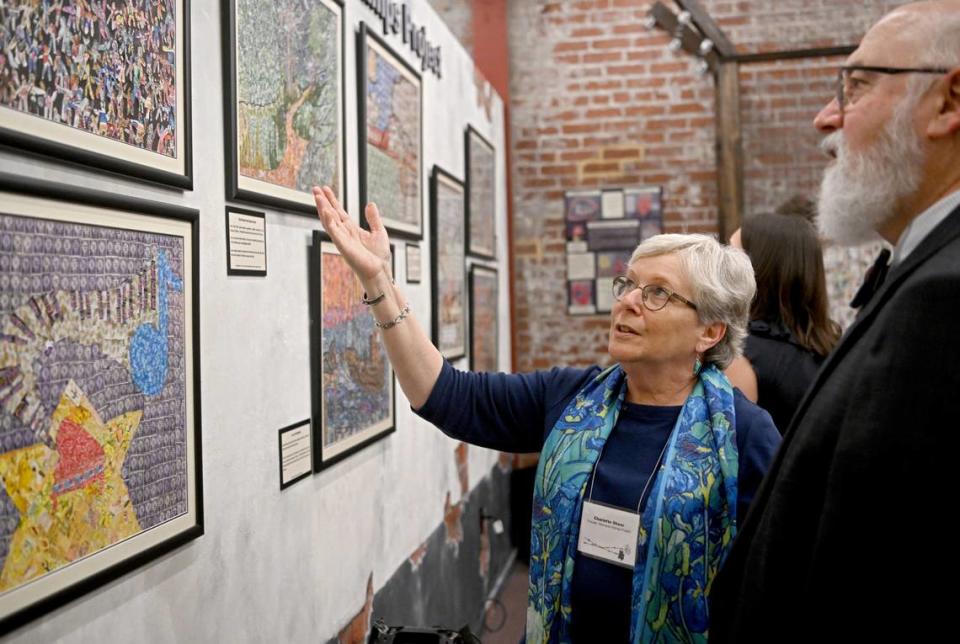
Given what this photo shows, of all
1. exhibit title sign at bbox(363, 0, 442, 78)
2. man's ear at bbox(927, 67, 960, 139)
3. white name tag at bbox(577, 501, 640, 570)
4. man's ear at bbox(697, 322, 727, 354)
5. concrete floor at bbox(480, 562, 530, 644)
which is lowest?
concrete floor at bbox(480, 562, 530, 644)

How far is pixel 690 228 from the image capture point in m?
5.48

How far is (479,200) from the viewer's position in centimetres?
451

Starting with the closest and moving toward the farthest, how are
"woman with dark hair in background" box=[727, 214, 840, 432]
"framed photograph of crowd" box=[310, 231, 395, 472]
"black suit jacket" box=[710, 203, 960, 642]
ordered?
"black suit jacket" box=[710, 203, 960, 642] → "framed photograph of crowd" box=[310, 231, 395, 472] → "woman with dark hair in background" box=[727, 214, 840, 432]

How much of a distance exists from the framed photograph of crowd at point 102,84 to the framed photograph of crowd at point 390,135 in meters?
1.05

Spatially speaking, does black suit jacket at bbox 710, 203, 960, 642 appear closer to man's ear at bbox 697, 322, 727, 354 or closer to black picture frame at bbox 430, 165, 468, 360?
man's ear at bbox 697, 322, 727, 354

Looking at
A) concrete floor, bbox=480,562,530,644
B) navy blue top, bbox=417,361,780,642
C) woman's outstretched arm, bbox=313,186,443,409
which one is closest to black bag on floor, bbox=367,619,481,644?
navy blue top, bbox=417,361,780,642

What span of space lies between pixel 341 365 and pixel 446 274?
4.40ft

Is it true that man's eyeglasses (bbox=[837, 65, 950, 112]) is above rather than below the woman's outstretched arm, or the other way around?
above

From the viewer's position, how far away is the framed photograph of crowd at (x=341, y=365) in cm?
221

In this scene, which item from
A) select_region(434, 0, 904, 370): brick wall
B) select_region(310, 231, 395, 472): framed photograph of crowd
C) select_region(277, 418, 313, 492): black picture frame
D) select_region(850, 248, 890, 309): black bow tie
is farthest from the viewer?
select_region(434, 0, 904, 370): brick wall

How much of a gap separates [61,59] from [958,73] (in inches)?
50.1

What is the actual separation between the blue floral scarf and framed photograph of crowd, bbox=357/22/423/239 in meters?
1.12

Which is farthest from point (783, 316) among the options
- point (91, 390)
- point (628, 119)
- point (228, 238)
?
point (628, 119)

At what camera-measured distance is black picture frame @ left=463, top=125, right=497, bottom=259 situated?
420cm
